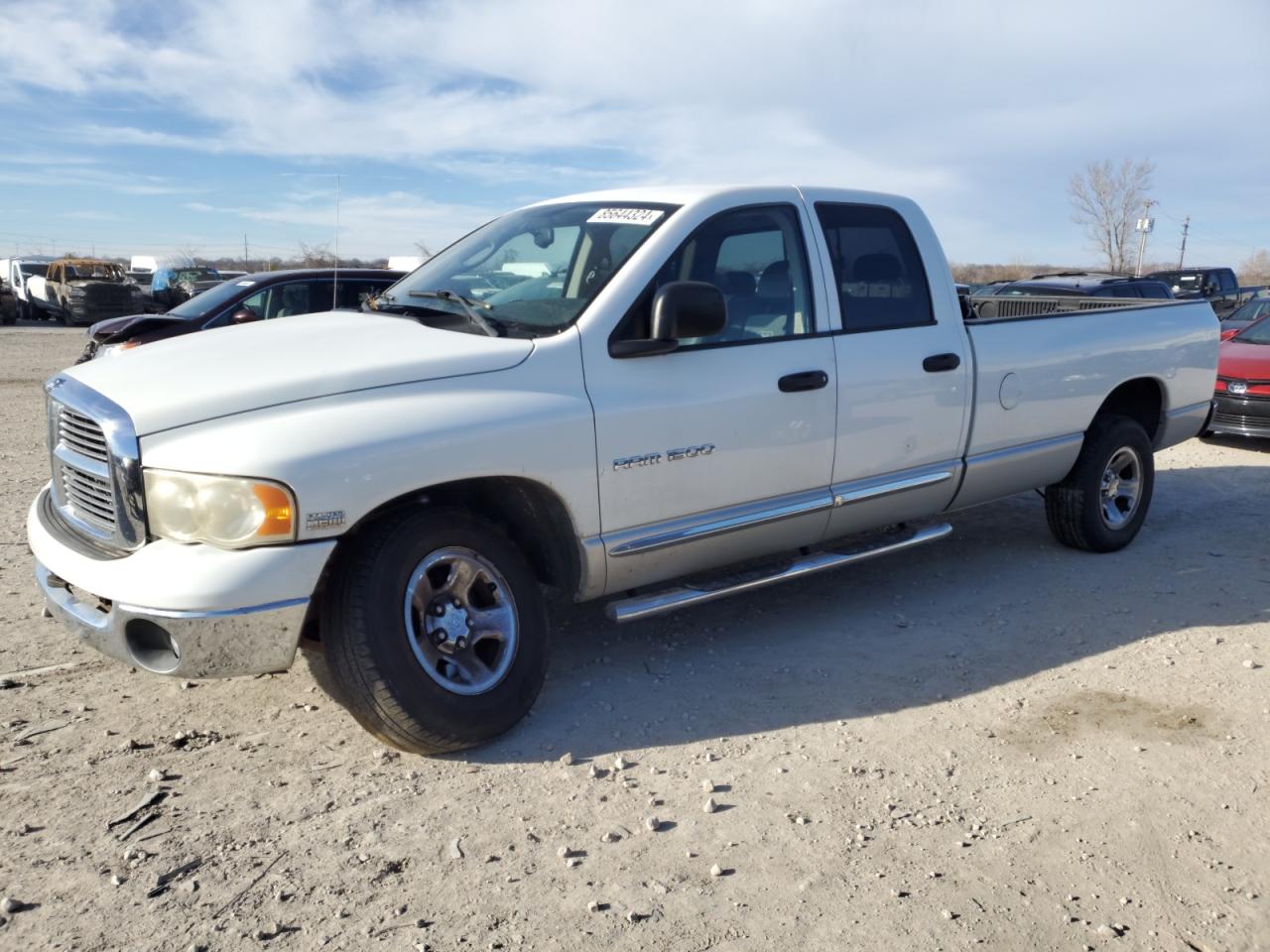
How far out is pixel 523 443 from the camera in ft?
12.2

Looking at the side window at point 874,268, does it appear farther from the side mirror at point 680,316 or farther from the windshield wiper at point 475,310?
the windshield wiper at point 475,310

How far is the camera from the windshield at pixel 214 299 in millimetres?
9867

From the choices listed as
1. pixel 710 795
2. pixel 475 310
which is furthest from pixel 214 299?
pixel 710 795

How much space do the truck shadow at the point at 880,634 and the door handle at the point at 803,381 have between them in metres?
1.18

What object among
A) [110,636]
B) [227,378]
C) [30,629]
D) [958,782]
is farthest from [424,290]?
[958,782]

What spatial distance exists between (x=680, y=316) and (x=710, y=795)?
1.67 meters

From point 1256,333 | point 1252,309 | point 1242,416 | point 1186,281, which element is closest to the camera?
point 1242,416

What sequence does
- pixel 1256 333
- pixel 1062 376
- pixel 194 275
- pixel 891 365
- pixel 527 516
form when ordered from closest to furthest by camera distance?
pixel 527 516 → pixel 891 365 → pixel 1062 376 → pixel 1256 333 → pixel 194 275

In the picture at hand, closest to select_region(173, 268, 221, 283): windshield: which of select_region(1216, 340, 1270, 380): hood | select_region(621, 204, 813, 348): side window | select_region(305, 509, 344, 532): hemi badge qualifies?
select_region(1216, 340, 1270, 380): hood

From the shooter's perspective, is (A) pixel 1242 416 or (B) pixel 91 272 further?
(B) pixel 91 272

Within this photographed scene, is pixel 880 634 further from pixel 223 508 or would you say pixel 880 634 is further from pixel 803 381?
pixel 223 508

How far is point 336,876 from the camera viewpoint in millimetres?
3035

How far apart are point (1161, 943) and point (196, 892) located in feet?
8.50

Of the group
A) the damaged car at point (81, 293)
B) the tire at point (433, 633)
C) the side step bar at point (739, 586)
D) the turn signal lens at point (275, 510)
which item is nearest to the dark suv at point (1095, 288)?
the side step bar at point (739, 586)
